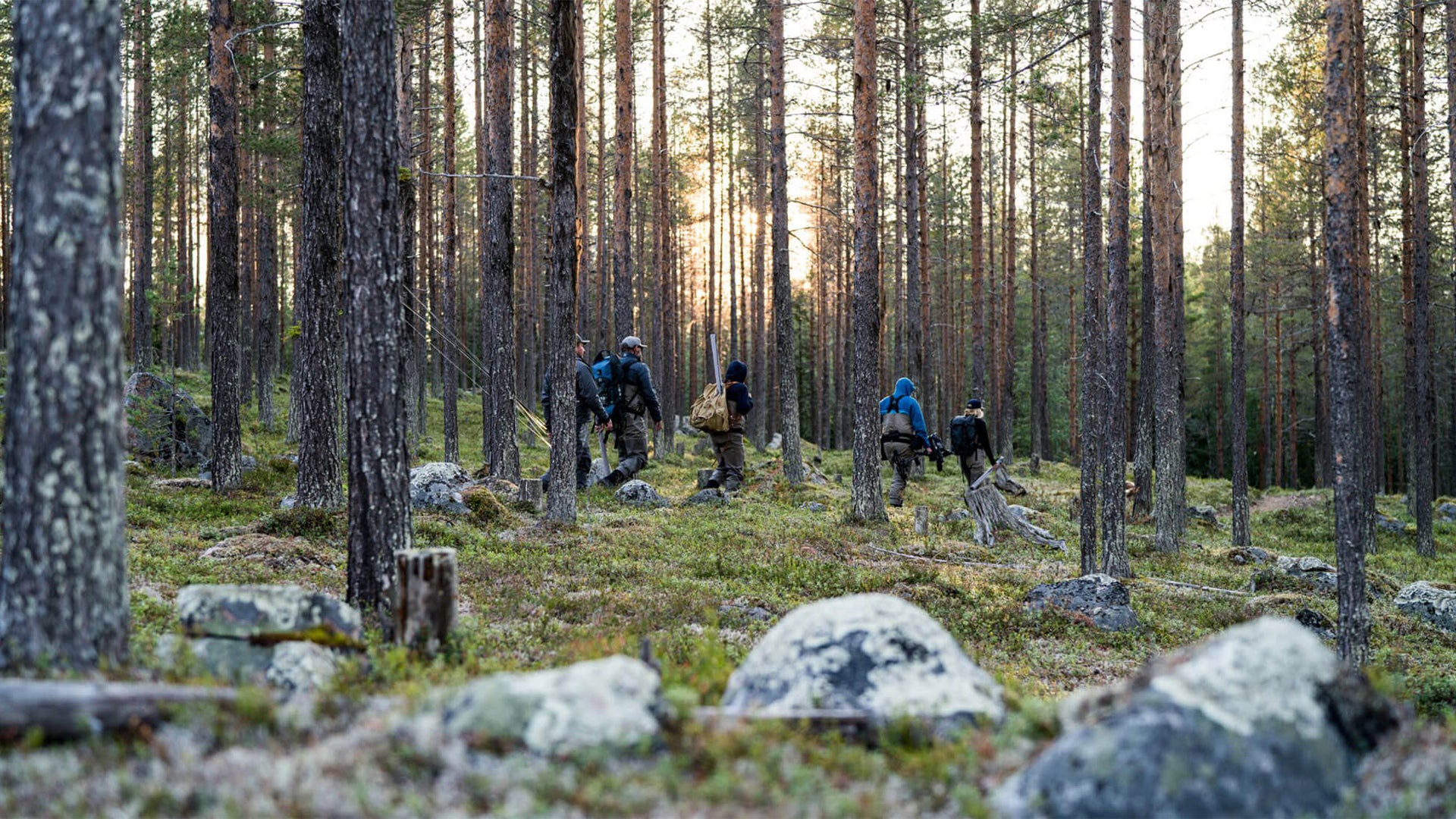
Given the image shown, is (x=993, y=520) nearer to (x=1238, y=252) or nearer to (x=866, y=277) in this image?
(x=866, y=277)

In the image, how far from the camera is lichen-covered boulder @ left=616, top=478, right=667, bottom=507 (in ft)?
49.0

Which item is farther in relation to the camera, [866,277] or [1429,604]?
[866,277]

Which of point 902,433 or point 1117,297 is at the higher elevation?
point 1117,297

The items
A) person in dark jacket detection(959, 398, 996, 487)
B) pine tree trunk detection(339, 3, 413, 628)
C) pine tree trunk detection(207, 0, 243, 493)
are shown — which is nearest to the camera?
pine tree trunk detection(339, 3, 413, 628)

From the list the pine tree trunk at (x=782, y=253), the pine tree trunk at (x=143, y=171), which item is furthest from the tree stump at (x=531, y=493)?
the pine tree trunk at (x=143, y=171)

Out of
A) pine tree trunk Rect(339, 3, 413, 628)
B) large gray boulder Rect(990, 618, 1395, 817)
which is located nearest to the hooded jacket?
pine tree trunk Rect(339, 3, 413, 628)

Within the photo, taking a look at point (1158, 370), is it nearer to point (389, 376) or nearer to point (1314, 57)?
point (1314, 57)

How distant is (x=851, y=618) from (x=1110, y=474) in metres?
7.53

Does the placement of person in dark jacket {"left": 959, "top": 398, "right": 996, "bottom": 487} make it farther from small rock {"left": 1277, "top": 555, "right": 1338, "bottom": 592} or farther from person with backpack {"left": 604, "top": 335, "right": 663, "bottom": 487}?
person with backpack {"left": 604, "top": 335, "right": 663, "bottom": 487}

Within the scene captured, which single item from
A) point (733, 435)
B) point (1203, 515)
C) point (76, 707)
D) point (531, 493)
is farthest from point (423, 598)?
point (1203, 515)

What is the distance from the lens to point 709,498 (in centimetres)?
1547

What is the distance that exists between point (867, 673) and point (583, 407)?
1170cm

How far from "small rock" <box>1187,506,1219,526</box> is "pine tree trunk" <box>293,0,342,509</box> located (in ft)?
56.6

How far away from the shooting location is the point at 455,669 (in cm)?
485
